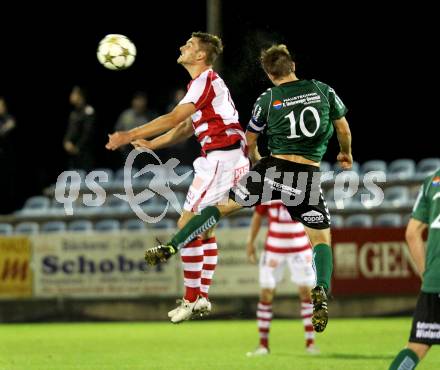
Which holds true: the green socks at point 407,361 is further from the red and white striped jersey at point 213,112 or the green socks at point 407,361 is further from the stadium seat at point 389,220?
the stadium seat at point 389,220

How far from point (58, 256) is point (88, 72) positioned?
7416mm

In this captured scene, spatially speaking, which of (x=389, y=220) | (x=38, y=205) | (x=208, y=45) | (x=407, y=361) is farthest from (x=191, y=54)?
(x=38, y=205)

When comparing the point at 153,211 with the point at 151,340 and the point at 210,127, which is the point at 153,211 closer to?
the point at 151,340

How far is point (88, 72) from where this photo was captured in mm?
23641

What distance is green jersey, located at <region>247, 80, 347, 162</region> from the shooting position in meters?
8.88

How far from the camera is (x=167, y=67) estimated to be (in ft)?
75.6

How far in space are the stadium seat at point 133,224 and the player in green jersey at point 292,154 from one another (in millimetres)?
8146

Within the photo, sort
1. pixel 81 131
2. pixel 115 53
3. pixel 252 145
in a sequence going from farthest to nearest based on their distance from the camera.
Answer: pixel 81 131
pixel 115 53
pixel 252 145

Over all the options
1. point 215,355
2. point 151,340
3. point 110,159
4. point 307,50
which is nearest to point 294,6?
point 307,50

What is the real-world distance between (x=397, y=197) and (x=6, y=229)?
6.10m

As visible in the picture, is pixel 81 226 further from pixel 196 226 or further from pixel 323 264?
pixel 323 264

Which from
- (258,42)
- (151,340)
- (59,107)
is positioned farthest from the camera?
(59,107)

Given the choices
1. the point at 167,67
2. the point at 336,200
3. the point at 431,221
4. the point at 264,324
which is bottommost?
the point at 264,324

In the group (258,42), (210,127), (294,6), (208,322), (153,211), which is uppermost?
(294,6)
